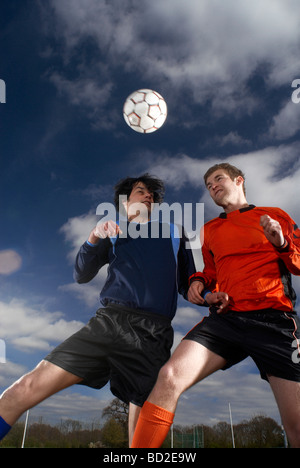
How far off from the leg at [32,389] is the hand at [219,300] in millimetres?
1374

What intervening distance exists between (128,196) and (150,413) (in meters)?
2.97

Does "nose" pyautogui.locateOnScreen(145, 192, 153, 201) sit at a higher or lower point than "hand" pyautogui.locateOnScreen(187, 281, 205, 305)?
higher

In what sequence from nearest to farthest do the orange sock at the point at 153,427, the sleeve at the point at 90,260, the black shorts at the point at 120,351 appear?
the orange sock at the point at 153,427, the black shorts at the point at 120,351, the sleeve at the point at 90,260

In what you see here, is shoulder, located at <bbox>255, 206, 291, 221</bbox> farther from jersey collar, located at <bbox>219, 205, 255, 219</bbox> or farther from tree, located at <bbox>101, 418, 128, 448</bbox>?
tree, located at <bbox>101, 418, 128, 448</bbox>

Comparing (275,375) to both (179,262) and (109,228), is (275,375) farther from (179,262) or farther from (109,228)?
(109,228)

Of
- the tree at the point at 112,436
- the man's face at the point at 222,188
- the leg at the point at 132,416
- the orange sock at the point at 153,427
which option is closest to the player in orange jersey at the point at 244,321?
the orange sock at the point at 153,427

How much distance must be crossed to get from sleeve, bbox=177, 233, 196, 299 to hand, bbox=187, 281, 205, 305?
1.89 ft

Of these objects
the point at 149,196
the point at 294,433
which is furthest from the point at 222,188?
the point at 294,433

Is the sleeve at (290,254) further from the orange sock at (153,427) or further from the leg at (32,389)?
the leg at (32,389)

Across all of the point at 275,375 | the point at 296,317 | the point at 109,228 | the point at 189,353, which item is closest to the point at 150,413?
the point at 189,353

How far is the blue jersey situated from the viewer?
3.48 metres

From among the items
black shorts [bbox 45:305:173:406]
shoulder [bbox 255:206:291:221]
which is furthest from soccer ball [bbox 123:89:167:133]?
black shorts [bbox 45:305:173:406]

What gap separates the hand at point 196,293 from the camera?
3135 mm

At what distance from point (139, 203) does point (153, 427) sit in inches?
104
